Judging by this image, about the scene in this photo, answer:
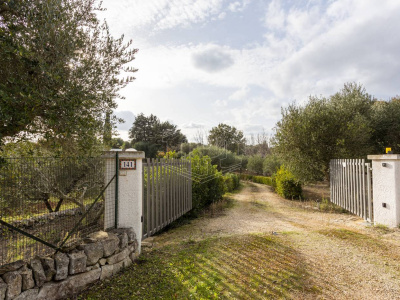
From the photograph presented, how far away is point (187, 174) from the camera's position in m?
7.87

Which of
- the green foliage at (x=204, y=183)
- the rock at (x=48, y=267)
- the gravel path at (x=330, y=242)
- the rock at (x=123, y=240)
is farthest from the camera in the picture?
the green foliage at (x=204, y=183)

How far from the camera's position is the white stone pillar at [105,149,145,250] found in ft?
14.0

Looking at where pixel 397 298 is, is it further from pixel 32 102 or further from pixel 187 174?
pixel 187 174

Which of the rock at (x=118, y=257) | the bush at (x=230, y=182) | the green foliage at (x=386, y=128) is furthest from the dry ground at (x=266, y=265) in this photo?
the bush at (x=230, y=182)

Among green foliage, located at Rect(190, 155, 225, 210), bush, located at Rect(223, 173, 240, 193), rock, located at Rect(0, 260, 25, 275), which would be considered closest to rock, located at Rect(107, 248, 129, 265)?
rock, located at Rect(0, 260, 25, 275)

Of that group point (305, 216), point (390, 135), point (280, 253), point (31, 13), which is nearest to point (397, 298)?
point (280, 253)

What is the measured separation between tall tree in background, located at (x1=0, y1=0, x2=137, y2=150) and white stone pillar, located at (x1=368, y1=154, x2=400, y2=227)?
23.4 ft

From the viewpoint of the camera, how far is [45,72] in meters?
2.73

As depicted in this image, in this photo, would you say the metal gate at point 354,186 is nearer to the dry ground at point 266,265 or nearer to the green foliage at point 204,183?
the dry ground at point 266,265

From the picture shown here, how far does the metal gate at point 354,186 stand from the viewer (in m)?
6.61

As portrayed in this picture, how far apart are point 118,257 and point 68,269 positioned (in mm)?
827

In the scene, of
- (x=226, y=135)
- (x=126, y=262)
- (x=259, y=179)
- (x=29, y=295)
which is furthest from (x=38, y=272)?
(x=226, y=135)

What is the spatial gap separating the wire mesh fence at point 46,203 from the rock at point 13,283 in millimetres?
287

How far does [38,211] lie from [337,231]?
653 centimetres
